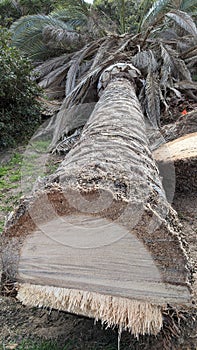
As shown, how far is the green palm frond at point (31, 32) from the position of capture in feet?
23.9

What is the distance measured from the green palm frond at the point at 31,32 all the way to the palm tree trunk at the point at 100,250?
6.45 m

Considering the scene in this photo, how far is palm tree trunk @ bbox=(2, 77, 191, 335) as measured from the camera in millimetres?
1389

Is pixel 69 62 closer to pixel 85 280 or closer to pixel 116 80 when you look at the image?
pixel 116 80

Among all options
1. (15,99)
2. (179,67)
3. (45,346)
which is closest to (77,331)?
(45,346)

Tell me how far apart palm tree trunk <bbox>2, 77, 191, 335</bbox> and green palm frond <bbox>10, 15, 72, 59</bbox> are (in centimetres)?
645

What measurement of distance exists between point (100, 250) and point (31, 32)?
268 inches

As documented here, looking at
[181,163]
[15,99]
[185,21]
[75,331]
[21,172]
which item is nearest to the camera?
[75,331]

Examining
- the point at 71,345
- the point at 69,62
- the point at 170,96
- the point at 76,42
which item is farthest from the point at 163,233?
the point at 76,42

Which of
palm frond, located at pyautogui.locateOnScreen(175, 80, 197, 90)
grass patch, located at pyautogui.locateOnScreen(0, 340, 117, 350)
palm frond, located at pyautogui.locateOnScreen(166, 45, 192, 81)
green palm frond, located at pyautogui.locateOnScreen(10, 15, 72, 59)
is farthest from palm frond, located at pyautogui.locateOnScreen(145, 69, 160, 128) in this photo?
grass patch, located at pyautogui.locateOnScreen(0, 340, 117, 350)

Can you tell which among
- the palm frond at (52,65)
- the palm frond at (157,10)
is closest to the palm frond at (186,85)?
the palm frond at (157,10)

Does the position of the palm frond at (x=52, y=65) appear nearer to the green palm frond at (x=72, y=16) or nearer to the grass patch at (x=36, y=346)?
the green palm frond at (x=72, y=16)

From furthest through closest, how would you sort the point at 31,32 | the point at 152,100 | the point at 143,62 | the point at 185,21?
the point at 31,32
the point at 185,21
the point at 143,62
the point at 152,100

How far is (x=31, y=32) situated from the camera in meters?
7.32

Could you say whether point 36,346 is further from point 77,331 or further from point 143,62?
point 143,62
